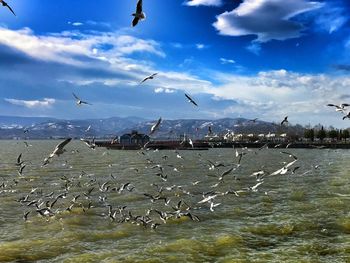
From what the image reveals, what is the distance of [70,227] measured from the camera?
25.5m

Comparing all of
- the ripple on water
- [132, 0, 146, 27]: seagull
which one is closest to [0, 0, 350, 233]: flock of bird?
[132, 0, 146, 27]: seagull

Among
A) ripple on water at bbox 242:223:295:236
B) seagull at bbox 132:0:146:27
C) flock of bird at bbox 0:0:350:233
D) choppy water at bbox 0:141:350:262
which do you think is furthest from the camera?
flock of bird at bbox 0:0:350:233

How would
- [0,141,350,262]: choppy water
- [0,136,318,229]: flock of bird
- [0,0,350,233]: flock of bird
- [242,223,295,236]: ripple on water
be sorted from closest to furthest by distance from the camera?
[0,141,350,262]: choppy water, [242,223,295,236]: ripple on water, [0,0,350,233]: flock of bird, [0,136,318,229]: flock of bird

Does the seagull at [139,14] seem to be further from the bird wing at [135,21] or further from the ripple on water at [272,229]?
the ripple on water at [272,229]

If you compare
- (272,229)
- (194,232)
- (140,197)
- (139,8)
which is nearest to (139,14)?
(139,8)

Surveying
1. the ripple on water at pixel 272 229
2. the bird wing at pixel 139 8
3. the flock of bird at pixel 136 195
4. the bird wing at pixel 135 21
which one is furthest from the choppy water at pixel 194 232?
the bird wing at pixel 139 8

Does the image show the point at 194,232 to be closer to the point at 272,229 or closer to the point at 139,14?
the point at 272,229

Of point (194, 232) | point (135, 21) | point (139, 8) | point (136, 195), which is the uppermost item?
point (139, 8)

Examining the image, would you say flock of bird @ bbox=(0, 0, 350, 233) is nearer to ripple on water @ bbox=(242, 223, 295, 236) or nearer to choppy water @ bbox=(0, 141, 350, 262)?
choppy water @ bbox=(0, 141, 350, 262)

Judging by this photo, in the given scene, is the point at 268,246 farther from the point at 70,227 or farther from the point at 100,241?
the point at 70,227

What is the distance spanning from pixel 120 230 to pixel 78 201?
10768 millimetres

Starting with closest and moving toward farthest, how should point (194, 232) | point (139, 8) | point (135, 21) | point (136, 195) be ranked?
point (135, 21) < point (139, 8) < point (194, 232) < point (136, 195)

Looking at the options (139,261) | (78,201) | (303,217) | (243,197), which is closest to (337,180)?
(243,197)

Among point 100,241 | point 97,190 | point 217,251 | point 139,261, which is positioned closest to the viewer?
point 139,261
